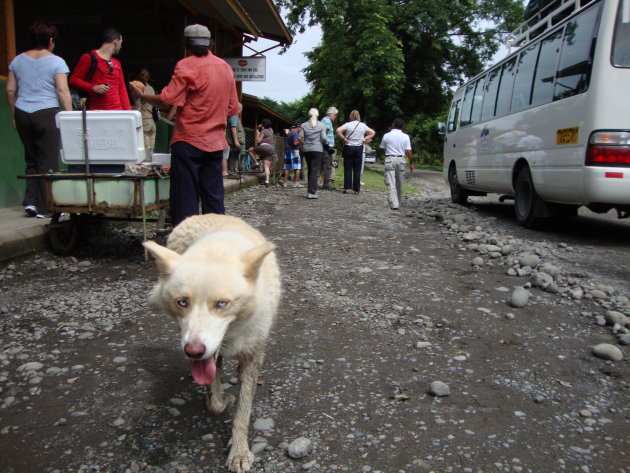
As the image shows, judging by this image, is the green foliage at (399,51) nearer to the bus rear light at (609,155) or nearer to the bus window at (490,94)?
the bus window at (490,94)

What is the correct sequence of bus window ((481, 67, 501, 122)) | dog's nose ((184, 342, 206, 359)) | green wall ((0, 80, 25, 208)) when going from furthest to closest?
bus window ((481, 67, 501, 122)) < green wall ((0, 80, 25, 208)) < dog's nose ((184, 342, 206, 359))

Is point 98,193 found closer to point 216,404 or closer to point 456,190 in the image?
point 216,404

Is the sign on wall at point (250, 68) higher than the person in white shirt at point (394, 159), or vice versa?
the sign on wall at point (250, 68)

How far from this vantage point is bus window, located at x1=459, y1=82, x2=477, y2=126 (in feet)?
36.9

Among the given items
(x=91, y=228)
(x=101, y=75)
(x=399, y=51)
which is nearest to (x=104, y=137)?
(x=101, y=75)

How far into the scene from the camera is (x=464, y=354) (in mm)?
3258

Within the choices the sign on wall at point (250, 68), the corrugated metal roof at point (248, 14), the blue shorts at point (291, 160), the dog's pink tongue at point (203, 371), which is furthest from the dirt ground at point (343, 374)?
the blue shorts at point (291, 160)

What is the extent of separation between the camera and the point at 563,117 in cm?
646

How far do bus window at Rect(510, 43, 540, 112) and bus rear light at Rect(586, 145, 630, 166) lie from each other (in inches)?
85.3

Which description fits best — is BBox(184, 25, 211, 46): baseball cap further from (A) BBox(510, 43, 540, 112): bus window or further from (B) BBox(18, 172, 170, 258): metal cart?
(A) BBox(510, 43, 540, 112): bus window

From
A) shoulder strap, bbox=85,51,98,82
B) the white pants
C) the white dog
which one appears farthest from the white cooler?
the white pants

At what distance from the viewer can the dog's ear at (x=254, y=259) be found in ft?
6.77

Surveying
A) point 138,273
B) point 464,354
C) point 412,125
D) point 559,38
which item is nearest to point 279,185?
point 559,38

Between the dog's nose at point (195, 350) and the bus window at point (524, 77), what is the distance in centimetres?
747
